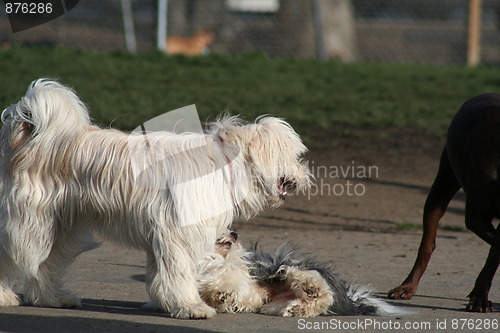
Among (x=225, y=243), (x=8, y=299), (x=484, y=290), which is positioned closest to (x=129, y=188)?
(x=225, y=243)

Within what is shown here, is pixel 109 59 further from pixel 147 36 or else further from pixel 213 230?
pixel 213 230

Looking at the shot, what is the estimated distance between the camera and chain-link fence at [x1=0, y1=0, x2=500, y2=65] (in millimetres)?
19016

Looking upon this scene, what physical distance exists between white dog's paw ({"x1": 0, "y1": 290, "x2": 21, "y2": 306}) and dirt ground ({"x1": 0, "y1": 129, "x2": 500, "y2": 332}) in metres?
0.08

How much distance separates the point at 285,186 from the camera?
17.7 ft

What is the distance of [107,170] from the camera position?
5.14m

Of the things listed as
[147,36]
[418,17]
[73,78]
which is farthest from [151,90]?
[418,17]

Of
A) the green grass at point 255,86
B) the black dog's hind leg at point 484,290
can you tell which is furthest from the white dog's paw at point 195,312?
the green grass at point 255,86

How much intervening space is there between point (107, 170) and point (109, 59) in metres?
12.2

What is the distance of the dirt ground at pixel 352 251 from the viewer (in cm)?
509

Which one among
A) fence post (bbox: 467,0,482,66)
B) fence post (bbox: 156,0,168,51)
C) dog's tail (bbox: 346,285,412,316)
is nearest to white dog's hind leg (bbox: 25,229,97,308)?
dog's tail (bbox: 346,285,412,316)

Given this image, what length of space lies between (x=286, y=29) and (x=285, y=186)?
15118 mm

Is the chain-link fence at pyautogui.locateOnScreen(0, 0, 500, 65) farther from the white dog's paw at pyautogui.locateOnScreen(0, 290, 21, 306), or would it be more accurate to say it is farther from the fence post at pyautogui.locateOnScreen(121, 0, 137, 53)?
the white dog's paw at pyautogui.locateOnScreen(0, 290, 21, 306)

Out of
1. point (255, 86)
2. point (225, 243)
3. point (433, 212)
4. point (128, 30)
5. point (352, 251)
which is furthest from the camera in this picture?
point (128, 30)

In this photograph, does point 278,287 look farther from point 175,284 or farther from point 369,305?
point 175,284
